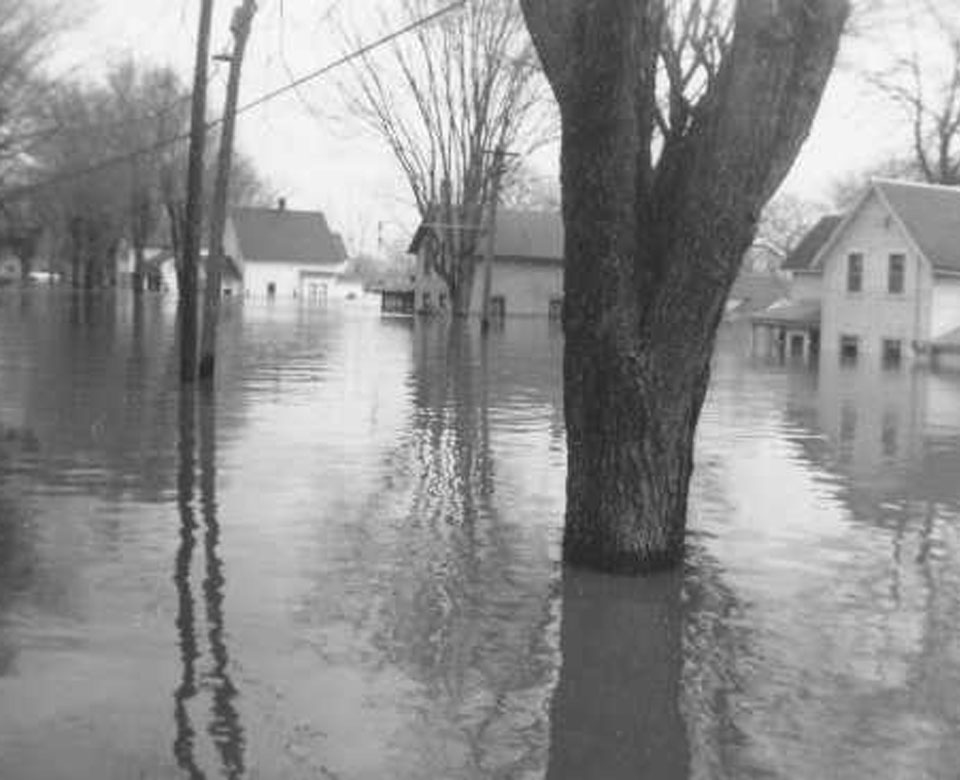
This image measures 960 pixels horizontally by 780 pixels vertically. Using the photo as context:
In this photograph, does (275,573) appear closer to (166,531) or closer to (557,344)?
(166,531)

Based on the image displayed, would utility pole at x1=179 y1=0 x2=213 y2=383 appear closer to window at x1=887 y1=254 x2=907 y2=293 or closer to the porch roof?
window at x1=887 y1=254 x2=907 y2=293

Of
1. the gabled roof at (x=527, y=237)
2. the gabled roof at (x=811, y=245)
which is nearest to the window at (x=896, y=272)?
the gabled roof at (x=811, y=245)

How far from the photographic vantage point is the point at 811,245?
165 ft

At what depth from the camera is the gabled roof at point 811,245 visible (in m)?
49.4

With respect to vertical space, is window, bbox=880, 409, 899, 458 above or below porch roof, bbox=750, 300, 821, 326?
below

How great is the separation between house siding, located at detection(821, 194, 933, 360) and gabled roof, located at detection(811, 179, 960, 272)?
0.33 metres

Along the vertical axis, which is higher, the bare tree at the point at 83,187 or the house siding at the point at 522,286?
the bare tree at the point at 83,187

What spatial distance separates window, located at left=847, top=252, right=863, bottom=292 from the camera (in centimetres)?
4016

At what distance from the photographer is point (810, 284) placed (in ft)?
162

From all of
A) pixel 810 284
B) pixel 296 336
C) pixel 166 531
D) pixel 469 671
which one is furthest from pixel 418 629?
pixel 810 284

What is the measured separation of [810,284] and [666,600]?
144ft

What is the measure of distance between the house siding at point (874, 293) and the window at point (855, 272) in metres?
0.14

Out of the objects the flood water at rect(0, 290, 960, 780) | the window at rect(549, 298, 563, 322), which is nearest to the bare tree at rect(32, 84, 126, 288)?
the window at rect(549, 298, 563, 322)

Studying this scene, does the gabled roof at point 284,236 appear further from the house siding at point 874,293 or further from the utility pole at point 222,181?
the utility pole at point 222,181
